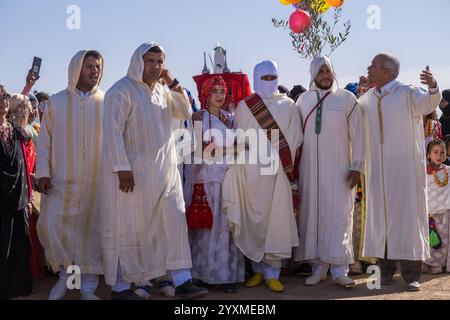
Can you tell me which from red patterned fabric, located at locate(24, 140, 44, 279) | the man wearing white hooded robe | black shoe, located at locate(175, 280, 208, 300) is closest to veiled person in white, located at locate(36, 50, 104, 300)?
black shoe, located at locate(175, 280, 208, 300)

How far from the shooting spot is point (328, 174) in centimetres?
671

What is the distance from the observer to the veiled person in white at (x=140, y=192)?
5.72 meters

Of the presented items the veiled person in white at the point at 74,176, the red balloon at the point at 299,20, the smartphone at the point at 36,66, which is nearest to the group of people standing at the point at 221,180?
the veiled person in white at the point at 74,176

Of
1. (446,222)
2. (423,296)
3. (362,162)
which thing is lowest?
(423,296)

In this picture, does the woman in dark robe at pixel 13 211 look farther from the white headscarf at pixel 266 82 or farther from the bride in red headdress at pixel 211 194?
the white headscarf at pixel 266 82

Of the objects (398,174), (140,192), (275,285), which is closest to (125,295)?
(140,192)

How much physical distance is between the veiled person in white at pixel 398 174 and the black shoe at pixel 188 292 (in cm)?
185

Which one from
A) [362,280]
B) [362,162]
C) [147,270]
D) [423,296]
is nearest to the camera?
[147,270]

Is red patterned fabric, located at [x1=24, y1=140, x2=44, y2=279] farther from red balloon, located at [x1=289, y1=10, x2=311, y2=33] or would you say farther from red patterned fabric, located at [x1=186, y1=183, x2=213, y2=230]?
red balloon, located at [x1=289, y1=10, x2=311, y2=33]

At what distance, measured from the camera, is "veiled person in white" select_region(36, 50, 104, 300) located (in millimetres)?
5996

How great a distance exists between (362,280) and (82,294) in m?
2.91
